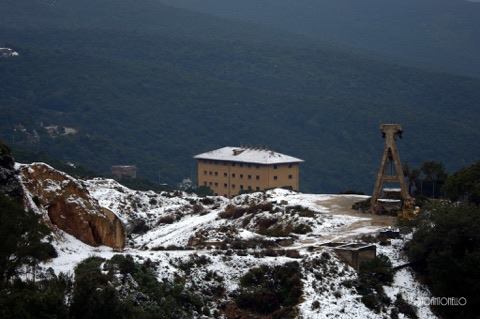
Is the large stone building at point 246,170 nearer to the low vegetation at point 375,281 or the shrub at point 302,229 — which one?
the shrub at point 302,229

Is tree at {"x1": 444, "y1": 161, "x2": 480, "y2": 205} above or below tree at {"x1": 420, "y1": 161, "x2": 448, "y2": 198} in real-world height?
above

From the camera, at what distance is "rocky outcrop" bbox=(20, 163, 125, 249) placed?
144 feet

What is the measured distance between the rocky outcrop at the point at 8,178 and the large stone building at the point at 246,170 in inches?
2886

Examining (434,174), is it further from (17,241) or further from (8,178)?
(17,241)

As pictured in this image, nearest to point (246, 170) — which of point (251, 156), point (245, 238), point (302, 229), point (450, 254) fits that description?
point (251, 156)

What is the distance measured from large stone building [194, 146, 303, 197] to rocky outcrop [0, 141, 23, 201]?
73295 millimetres

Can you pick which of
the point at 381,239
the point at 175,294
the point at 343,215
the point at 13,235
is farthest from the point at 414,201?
the point at 13,235

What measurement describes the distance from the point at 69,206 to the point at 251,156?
7790 cm

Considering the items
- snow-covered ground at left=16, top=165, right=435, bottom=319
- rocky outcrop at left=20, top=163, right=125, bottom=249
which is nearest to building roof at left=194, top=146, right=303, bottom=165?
snow-covered ground at left=16, top=165, right=435, bottom=319

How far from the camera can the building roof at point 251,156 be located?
119688 mm

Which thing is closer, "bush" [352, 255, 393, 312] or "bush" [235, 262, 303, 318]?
"bush" [235, 262, 303, 318]

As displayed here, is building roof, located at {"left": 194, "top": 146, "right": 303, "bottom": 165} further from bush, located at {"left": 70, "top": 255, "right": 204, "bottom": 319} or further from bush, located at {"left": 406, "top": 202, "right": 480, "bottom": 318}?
bush, located at {"left": 70, "top": 255, "right": 204, "bottom": 319}

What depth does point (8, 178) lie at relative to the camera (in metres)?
41.3

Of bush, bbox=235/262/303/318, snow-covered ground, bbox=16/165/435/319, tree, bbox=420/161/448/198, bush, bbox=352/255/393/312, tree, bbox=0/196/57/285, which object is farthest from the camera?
tree, bbox=420/161/448/198
